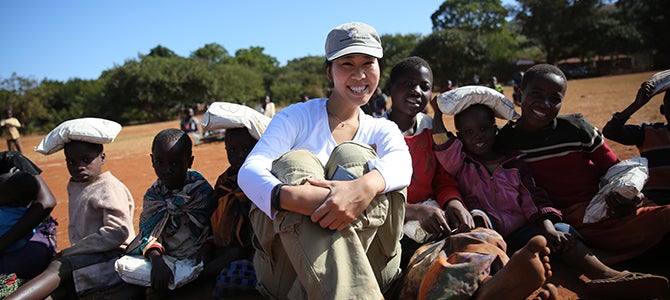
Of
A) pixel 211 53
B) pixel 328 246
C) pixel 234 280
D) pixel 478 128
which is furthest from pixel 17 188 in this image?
pixel 211 53

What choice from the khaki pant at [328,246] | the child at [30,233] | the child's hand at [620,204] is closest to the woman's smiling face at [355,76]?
the khaki pant at [328,246]

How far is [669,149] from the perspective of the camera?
2711 millimetres

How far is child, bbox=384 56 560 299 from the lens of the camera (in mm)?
1772

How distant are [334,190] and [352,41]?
0.83 metres

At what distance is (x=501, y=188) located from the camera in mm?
2686

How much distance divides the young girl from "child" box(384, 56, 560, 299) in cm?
30

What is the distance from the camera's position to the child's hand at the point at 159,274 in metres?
2.62

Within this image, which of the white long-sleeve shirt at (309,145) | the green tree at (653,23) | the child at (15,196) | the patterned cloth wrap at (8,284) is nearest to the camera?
the white long-sleeve shirt at (309,145)

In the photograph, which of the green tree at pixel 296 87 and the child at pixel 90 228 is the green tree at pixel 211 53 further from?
the child at pixel 90 228

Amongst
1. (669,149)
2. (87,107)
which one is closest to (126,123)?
(87,107)

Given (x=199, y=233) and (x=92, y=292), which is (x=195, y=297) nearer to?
(x=199, y=233)

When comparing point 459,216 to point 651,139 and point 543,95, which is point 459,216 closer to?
point 543,95

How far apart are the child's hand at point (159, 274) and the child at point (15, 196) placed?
1036 mm

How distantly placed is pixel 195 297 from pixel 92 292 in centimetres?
69
